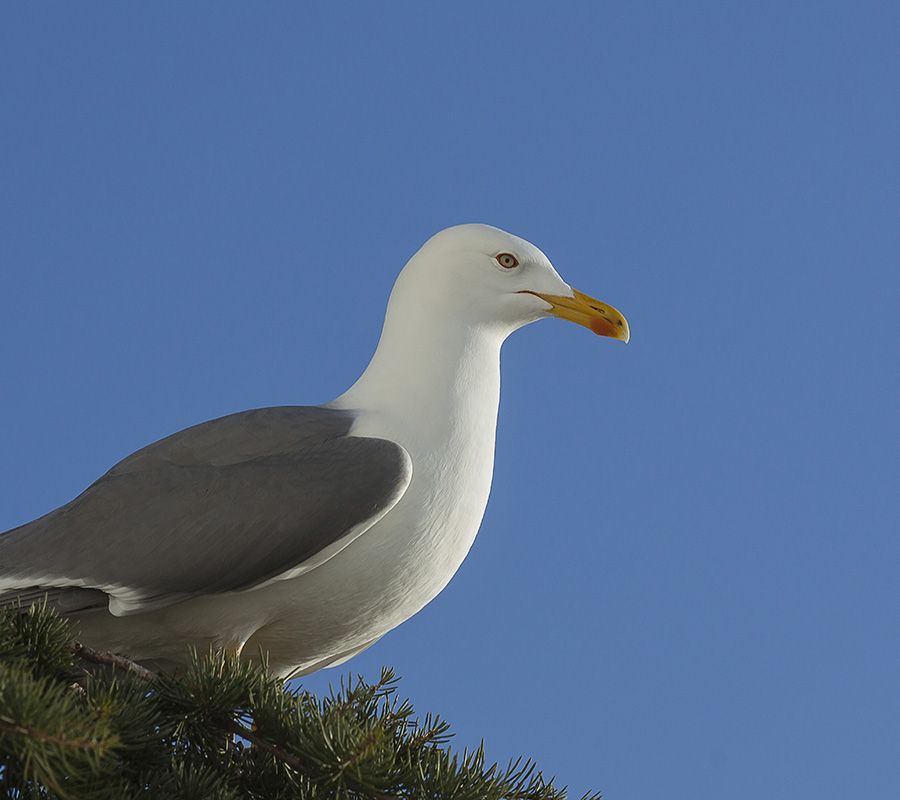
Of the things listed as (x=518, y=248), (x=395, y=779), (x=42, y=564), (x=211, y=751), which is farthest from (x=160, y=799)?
(x=518, y=248)

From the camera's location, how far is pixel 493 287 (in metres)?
4.14

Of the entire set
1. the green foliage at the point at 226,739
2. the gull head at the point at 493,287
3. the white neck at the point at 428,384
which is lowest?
the green foliage at the point at 226,739

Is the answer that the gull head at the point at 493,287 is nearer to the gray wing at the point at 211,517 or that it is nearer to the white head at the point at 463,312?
the white head at the point at 463,312

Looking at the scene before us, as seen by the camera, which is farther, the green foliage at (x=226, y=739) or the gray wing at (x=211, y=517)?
the gray wing at (x=211, y=517)

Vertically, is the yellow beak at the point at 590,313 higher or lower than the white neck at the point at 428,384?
higher

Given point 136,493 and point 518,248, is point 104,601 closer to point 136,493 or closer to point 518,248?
point 136,493

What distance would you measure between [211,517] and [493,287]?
1.44 meters

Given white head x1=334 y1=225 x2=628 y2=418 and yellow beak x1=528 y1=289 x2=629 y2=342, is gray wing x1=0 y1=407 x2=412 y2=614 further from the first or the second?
yellow beak x1=528 y1=289 x2=629 y2=342

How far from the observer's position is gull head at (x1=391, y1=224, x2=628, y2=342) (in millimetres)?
4125

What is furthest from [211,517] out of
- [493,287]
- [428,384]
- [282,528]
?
[493,287]

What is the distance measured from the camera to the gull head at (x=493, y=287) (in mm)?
4125

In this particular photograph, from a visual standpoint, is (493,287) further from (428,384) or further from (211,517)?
(211,517)

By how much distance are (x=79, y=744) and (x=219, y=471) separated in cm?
185

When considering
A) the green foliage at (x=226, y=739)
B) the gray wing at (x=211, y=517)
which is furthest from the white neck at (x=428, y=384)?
the green foliage at (x=226, y=739)
